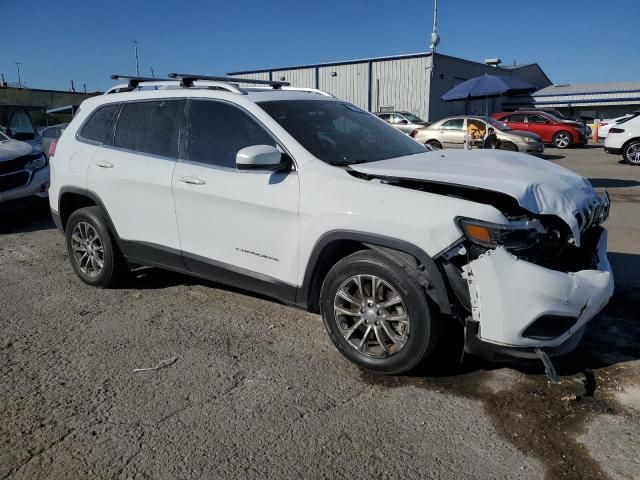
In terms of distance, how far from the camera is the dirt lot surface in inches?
97.0

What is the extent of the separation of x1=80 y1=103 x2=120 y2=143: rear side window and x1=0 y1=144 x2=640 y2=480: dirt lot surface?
153 cm

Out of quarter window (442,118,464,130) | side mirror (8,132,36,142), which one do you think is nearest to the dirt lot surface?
side mirror (8,132,36,142)

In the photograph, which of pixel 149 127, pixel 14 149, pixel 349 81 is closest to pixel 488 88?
pixel 14 149

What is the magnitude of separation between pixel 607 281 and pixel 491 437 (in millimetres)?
1130

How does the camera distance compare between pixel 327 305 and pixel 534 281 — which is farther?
pixel 327 305

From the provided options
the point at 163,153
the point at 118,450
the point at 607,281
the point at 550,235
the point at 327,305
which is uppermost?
the point at 163,153

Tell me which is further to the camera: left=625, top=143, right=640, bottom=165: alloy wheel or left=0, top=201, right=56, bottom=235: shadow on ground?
left=625, top=143, right=640, bottom=165: alloy wheel

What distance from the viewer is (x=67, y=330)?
3.99 m

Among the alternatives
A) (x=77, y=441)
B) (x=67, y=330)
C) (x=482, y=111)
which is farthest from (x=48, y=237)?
(x=482, y=111)

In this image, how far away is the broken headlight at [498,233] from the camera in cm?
274

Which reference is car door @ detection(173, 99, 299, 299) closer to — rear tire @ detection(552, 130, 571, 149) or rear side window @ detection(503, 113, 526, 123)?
rear side window @ detection(503, 113, 526, 123)

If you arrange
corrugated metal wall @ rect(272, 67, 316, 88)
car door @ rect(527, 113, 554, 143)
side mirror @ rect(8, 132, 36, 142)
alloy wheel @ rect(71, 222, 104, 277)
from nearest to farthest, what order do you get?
alloy wheel @ rect(71, 222, 104, 277)
side mirror @ rect(8, 132, 36, 142)
car door @ rect(527, 113, 554, 143)
corrugated metal wall @ rect(272, 67, 316, 88)

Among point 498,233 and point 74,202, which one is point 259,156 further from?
point 74,202

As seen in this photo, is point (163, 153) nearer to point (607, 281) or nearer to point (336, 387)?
point (336, 387)
